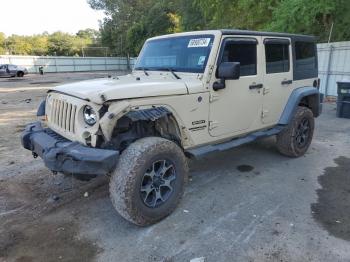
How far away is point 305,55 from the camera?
5.81m

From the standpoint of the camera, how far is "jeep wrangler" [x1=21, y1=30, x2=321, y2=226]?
3.34m

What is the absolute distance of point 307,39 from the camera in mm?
5816

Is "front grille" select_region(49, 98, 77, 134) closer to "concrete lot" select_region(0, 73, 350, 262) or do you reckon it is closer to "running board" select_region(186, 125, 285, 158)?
"concrete lot" select_region(0, 73, 350, 262)

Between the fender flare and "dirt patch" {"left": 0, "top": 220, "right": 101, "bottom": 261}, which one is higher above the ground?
the fender flare

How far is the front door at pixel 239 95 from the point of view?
14.0ft

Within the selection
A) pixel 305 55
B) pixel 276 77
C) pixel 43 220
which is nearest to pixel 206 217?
pixel 43 220

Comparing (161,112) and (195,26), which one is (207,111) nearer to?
(161,112)

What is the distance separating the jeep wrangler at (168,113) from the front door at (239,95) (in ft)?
0.05

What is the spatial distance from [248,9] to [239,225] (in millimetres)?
11995

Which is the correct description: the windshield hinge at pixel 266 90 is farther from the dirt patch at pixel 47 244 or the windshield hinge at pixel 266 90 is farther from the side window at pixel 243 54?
the dirt patch at pixel 47 244

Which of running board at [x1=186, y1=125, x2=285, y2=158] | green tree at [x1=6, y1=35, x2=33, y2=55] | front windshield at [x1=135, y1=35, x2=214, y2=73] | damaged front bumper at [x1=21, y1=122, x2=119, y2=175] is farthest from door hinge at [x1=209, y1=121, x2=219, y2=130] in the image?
green tree at [x1=6, y1=35, x2=33, y2=55]

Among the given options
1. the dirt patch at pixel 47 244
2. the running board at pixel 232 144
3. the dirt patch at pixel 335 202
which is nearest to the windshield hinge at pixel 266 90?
the running board at pixel 232 144

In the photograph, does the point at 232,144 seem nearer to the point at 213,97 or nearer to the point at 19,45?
the point at 213,97

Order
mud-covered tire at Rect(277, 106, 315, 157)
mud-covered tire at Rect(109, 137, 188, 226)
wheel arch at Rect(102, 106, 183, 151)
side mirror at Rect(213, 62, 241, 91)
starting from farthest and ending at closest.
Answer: mud-covered tire at Rect(277, 106, 315, 157) < side mirror at Rect(213, 62, 241, 91) < wheel arch at Rect(102, 106, 183, 151) < mud-covered tire at Rect(109, 137, 188, 226)
